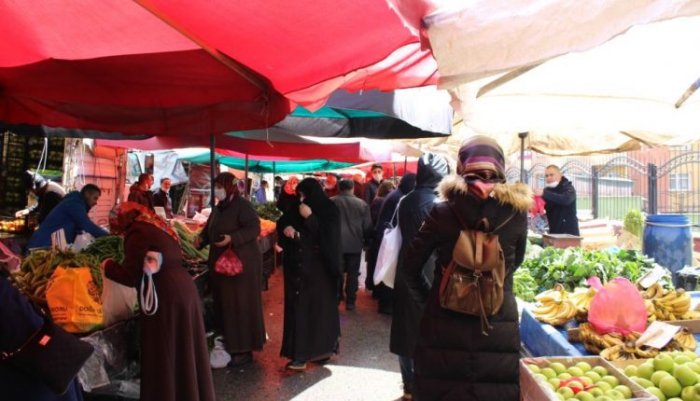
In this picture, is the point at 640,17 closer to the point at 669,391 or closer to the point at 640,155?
the point at 669,391

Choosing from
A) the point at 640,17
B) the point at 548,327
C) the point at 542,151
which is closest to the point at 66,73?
the point at 640,17

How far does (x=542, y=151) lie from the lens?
678 centimetres

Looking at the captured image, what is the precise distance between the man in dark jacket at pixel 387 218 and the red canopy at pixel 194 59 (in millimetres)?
2575

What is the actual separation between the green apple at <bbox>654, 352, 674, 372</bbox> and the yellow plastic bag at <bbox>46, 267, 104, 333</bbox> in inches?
126

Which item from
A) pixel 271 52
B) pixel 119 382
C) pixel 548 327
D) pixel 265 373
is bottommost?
pixel 265 373

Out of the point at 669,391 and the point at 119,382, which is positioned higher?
the point at 669,391

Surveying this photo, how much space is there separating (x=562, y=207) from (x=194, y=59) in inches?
214

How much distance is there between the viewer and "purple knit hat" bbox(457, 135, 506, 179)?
8.65 feet

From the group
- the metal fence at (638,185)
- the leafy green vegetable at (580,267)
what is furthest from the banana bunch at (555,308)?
the metal fence at (638,185)

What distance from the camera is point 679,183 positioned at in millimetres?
11641

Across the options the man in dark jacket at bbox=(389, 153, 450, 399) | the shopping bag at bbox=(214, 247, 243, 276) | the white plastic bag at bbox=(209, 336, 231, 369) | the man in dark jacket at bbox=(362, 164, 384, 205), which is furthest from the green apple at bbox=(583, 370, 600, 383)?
the man in dark jacket at bbox=(362, 164, 384, 205)

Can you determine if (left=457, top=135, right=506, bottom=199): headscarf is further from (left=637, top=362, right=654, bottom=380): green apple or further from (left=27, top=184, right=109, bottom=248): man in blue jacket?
(left=27, top=184, right=109, bottom=248): man in blue jacket

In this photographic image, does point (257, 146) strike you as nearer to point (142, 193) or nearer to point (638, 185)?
point (142, 193)

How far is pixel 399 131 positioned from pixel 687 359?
342 cm
